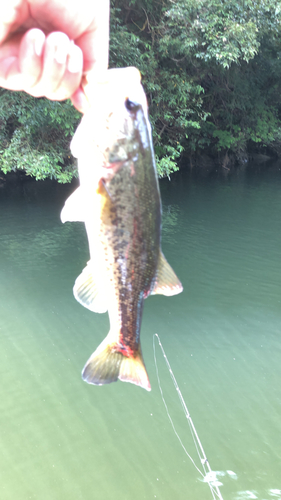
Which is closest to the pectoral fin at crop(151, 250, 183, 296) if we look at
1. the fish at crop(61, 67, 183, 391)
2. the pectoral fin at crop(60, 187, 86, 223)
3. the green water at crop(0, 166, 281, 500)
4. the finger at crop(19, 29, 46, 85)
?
the fish at crop(61, 67, 183, 391)

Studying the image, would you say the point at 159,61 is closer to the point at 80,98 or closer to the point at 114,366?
the point at 80,98

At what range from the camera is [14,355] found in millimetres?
5738

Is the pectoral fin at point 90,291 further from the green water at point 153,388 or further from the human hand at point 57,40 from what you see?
the green water at point 153,388

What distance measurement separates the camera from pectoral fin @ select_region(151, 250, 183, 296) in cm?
132

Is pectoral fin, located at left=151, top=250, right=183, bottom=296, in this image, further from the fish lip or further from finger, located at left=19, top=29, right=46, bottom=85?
finger, located at left=19, top=29, right=46, bottom=85

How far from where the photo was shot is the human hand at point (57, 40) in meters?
1.21

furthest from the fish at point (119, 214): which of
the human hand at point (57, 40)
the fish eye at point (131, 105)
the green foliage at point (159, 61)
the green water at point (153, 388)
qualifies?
the green foliage at point (159, 61)

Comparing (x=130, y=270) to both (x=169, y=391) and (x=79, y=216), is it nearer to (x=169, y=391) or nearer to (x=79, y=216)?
(x=79, y=216)

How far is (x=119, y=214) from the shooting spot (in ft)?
3.98

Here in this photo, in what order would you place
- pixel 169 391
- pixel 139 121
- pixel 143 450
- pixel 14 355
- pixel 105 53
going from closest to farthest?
1. pixel 139 121
2. pixel 105 53
3. pixel 143 450
4. pixel 169 391
5. pixel 14 355

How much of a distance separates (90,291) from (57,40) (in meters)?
0.79

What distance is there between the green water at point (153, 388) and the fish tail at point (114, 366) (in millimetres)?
3385

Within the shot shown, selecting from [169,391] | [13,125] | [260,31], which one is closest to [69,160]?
[13,125]

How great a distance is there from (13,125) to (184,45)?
5104 millimetres
